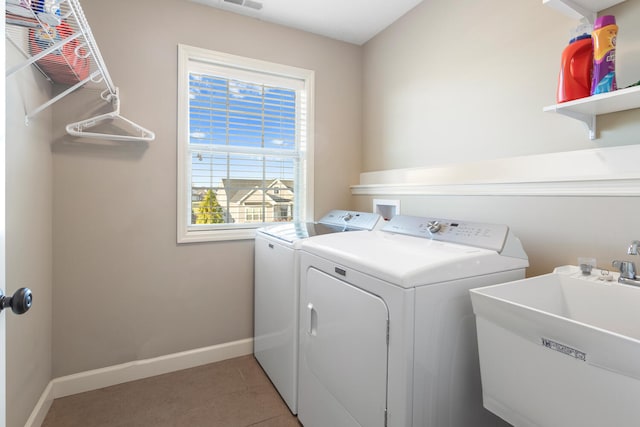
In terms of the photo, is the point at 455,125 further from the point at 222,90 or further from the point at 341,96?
the point at 222,90

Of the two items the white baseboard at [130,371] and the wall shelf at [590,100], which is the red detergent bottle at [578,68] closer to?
the wall shelf at [590,100]

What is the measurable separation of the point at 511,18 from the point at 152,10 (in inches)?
83.3

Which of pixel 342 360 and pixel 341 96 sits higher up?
pixel 341 96

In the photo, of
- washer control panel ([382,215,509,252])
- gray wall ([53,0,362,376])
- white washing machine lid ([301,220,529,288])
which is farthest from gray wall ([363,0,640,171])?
gray wall ([53,0,362,376])

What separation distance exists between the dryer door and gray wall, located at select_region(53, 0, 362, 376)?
96 cm

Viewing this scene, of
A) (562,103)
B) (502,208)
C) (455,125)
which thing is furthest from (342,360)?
(455,125)

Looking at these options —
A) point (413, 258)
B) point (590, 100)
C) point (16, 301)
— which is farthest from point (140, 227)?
point (590, 100)

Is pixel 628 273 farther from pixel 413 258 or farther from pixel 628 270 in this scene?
pixel 413 258

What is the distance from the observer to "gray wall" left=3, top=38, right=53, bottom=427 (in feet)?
4.61

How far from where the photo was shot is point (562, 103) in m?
1.23

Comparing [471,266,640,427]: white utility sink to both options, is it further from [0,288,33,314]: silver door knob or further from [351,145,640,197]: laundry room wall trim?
[0,288,33,314]: silver door knob

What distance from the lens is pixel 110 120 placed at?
2000 mm

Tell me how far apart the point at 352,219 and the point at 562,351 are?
147cm

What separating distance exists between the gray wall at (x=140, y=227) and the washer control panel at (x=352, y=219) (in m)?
0.64
